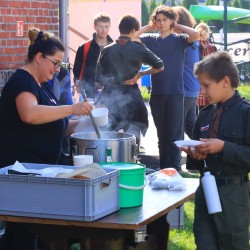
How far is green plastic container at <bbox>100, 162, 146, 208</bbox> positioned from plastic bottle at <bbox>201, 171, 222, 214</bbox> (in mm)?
389

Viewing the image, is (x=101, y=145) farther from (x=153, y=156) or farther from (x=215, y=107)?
(x=153, y=156)

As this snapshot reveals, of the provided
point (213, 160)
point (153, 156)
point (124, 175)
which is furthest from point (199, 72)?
point (153, 156)

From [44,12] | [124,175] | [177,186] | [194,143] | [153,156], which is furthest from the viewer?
[153,156]

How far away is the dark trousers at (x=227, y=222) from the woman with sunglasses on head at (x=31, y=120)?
0.92m

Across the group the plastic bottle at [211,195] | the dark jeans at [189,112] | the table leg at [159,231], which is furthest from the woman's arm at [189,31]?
the plastic bottle at [211,195]

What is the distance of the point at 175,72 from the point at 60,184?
4.47m

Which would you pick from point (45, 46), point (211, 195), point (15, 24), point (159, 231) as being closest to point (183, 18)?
point (15, 24)

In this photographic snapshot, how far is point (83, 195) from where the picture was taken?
3.42 meters

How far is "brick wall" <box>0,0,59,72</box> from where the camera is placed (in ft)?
22.1

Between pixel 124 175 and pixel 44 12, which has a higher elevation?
pixel 44 12

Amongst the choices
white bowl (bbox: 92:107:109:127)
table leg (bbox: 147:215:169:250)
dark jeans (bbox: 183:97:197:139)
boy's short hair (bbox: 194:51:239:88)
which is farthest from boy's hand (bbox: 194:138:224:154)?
dark jeans (bbox: 183:97:197:139)

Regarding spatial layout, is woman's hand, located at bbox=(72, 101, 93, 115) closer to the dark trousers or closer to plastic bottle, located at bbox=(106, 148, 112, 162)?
plastic bottle, located at bbox=(106, 148, 112, 162)

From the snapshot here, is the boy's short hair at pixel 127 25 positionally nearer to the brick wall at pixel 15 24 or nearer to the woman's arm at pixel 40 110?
the brick wall at pixel 15 24

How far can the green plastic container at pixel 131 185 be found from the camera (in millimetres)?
3758
